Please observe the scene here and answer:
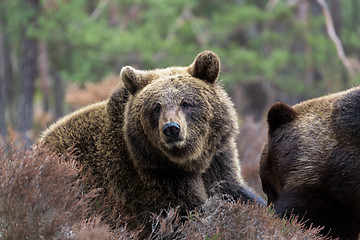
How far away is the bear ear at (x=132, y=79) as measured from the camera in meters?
5.34

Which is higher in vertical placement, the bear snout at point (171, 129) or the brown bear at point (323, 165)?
the bear snout at point (171, 129)

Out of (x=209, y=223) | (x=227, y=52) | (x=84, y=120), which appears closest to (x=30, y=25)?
(x=227, y=52)

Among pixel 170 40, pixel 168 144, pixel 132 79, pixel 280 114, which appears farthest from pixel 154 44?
pixel 168 144

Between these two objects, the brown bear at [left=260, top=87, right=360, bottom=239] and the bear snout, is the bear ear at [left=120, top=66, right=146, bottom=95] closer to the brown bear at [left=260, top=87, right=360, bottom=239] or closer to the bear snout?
the bear snout

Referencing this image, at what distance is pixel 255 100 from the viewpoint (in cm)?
2614

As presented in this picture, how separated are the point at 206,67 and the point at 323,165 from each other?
1497mm

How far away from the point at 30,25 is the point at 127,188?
11316 mm

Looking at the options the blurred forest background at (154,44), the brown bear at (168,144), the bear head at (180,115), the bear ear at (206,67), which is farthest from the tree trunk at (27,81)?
the bear ear at (206,67)

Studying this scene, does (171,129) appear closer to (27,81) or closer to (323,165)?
(323,165)

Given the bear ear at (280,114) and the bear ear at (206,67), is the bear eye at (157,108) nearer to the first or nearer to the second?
the bear ear at (206,67)

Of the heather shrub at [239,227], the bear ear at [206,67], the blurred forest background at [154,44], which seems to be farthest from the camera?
the blurred forest background at [154,44]

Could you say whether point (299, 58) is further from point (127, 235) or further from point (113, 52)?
point (127, 235)

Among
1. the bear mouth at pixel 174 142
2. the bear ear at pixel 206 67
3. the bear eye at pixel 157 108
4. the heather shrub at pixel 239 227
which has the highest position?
the bear ear at pixel 206 67

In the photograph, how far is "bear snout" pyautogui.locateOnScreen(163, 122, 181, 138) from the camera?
15.4ft
